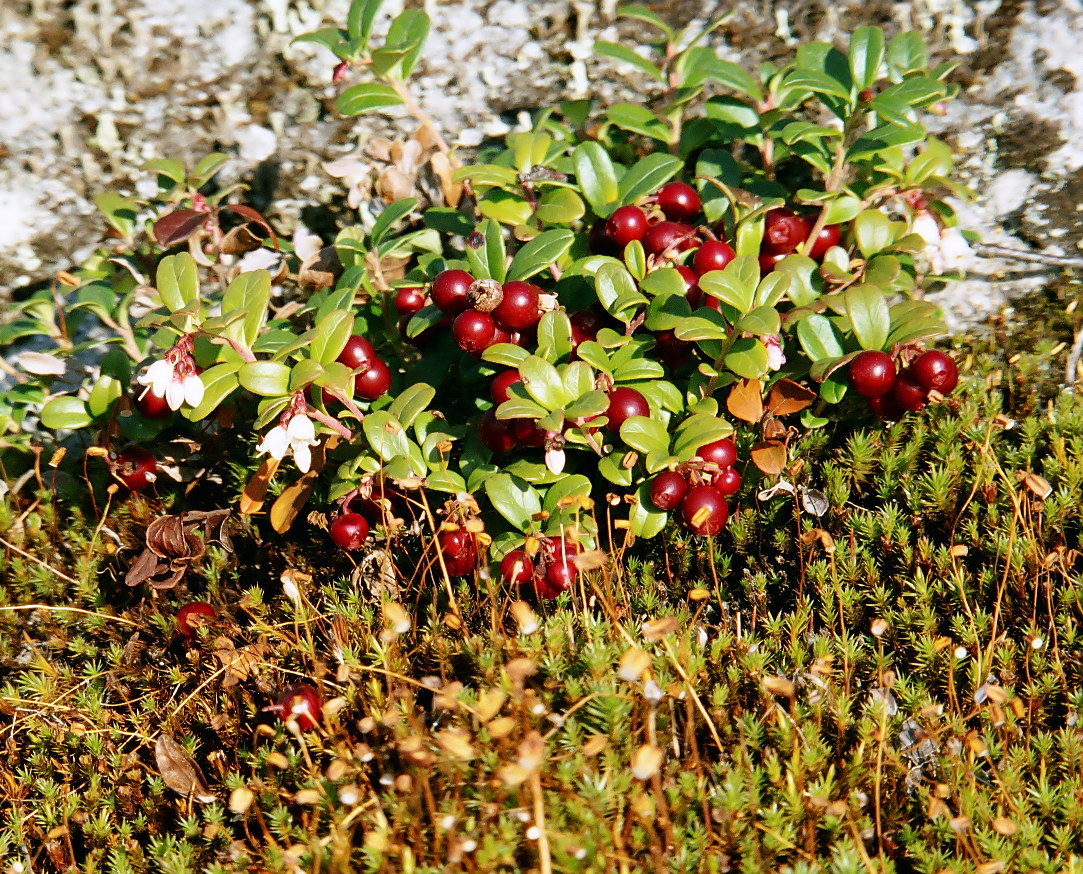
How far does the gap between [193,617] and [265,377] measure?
0.75 metres

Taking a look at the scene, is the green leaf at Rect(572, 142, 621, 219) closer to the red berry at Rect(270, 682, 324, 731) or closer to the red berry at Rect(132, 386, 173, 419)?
the red berry at Rect(132, 386, 173, 419)

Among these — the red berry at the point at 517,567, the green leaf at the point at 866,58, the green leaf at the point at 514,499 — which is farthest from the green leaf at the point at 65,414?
the green leaf at the point at 866,58

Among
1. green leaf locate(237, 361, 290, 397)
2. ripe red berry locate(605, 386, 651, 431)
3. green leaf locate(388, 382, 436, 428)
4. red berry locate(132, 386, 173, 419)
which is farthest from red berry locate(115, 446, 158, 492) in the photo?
ripe red berry locate(605, 386, 651, 431)

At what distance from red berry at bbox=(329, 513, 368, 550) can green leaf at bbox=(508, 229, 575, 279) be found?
836 mm

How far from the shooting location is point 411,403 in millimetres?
2650

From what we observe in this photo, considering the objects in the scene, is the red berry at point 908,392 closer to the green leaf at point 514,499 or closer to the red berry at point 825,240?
the red berry at point 825,240

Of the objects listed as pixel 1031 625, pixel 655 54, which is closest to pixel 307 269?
pixel 655 54

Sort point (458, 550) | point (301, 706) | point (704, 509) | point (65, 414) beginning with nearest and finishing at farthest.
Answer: point (301, 706), point (704, 509), point (458, 550), point (65, 414)

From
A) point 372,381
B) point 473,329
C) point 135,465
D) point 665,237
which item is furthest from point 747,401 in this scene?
point 135,465

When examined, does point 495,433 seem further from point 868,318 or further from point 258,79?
point 258,79

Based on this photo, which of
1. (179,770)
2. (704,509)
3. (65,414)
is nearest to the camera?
(179,770)

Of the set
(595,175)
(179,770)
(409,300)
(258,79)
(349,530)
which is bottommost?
(179,770)

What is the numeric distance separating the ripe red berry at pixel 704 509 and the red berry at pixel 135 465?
1.77 meters

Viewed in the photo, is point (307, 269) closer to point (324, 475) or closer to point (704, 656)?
point (324, 475)
